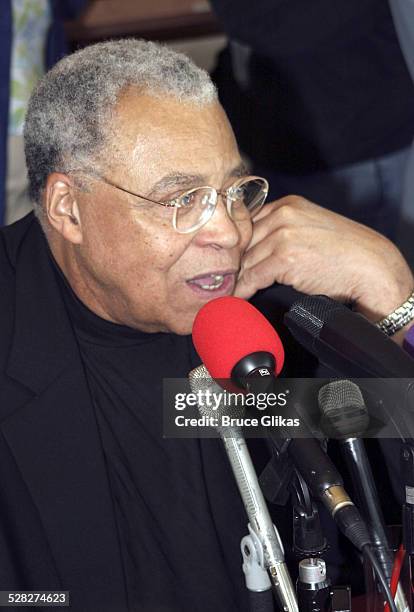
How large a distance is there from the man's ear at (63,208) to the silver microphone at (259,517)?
0.50m

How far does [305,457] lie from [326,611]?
186 mm

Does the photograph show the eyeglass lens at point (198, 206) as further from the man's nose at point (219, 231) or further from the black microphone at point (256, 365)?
the black microphone at point (256, 365)

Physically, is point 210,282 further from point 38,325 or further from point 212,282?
point 38,325

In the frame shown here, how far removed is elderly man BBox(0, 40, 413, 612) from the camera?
152cm

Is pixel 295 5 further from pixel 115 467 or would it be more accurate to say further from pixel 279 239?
pixel 115 467

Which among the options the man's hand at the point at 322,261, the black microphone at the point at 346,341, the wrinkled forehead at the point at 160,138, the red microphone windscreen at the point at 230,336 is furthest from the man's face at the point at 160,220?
the black microphone at the point at 346,341

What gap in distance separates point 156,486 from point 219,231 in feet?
1.24

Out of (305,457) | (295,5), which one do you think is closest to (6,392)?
(305,457)

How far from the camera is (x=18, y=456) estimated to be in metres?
1.51

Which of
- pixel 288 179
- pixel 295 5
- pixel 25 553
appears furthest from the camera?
pixel 288 179

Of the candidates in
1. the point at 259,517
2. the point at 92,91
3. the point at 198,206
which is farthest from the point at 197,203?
the point at 259,517

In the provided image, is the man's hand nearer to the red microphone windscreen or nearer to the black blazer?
the black blazer

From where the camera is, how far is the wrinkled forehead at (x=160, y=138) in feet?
4.98

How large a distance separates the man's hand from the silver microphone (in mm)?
538
